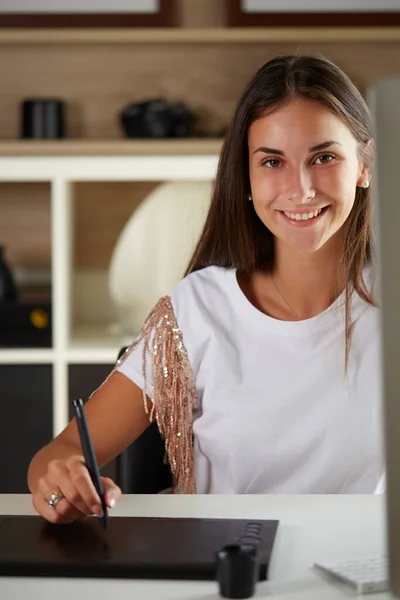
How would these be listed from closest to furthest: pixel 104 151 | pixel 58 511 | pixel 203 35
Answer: pixel 58 511
pixel 104 151
pixel 203 35

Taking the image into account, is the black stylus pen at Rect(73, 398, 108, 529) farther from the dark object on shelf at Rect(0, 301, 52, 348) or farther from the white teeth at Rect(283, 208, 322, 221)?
the dark object on shelf at Rect(0, 301, 52, 348)

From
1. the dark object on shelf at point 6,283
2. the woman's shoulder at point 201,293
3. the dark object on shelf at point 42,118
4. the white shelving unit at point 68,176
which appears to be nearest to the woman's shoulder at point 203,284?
the woman's shoulder at point 201,293

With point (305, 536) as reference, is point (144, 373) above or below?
above

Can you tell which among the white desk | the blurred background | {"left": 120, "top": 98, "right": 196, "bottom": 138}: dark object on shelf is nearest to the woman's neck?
the white desk

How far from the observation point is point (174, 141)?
115 inches

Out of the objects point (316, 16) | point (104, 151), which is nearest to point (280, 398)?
point (104, 151)

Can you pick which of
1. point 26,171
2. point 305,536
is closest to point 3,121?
point 26,171

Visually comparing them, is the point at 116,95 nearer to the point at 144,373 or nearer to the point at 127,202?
the point at 127,202

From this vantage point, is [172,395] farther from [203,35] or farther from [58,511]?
[203,35]

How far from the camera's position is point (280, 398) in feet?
4.82

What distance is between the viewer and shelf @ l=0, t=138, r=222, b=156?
115 inches

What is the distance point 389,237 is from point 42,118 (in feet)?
8.20

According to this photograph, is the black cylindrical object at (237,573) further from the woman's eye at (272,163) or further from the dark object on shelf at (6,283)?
the dark object on shelf at (6,283)

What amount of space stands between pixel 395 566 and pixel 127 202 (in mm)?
2645
